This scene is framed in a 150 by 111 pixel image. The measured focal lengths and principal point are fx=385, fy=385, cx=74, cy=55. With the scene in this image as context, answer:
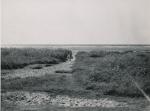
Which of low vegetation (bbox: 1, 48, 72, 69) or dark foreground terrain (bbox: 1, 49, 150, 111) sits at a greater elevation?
low vegetation (bbox: 1, 48, 72, 69)

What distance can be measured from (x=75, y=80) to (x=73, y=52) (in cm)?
31

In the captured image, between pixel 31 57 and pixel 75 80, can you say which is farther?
pixel 31 57

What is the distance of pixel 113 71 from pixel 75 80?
1.32 ft

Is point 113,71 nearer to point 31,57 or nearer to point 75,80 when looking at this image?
point 75,80

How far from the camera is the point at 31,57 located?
13.3ft

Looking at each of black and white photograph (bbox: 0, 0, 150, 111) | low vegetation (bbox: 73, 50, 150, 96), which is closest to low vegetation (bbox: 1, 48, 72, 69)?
black and white photograph (bbox: 0, 0, 150, 111)

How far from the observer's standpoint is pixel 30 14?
4105mm

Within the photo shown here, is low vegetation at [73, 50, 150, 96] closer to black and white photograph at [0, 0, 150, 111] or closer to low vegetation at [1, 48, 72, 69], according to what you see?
black and white photograph at [0, 0, 150, 111]

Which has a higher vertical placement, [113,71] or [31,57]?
[31,57]

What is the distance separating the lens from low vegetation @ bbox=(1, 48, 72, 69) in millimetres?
4047

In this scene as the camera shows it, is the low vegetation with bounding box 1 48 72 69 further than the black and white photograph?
Yes

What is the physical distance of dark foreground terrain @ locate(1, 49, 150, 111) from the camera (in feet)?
12.6

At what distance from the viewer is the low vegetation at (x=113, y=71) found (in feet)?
12.8

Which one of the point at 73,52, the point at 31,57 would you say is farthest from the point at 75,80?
the point at 31,57
